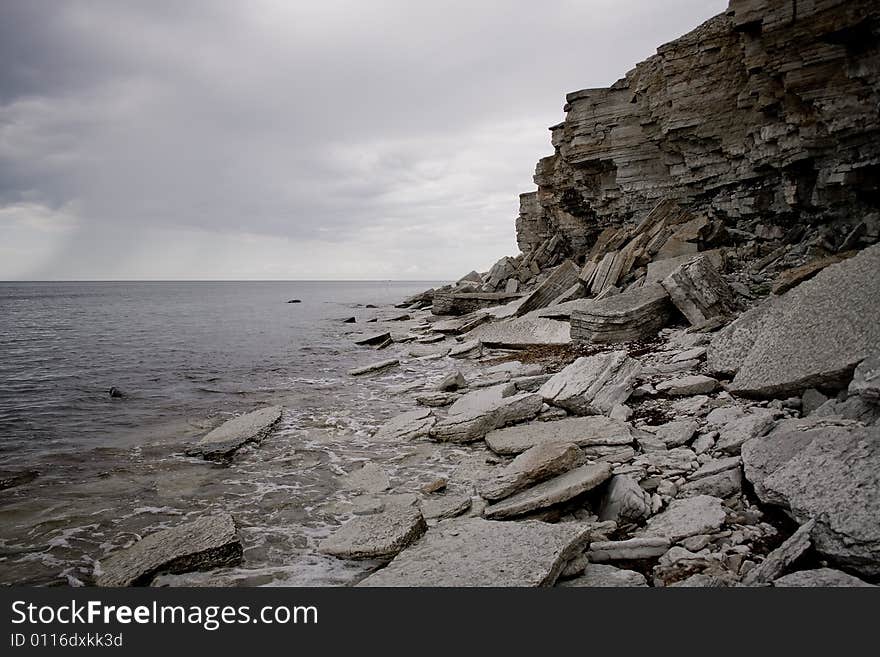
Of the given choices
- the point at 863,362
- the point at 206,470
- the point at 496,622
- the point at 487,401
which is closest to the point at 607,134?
the point at 487,401

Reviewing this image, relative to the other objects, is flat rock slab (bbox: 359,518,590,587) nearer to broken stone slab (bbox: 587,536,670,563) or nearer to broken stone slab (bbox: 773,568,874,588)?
broken stone slab (bbox: 587,536,670,563)

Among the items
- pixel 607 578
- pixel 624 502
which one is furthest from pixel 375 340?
pixel 607 578

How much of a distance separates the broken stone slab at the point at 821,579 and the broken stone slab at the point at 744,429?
2127 millimetres

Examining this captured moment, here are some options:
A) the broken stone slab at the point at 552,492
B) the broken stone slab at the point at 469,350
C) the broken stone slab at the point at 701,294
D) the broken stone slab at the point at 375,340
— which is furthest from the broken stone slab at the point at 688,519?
the broken stone slab at the point at 375,340

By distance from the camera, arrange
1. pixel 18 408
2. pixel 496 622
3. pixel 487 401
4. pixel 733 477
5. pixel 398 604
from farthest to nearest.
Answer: pixel 18 408
pixel 487 401
pixel 733 477
pixel 398 604
pixel 496 622

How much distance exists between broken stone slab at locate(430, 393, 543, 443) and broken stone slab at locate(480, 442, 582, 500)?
205cm

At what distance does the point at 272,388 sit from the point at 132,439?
459 centimetres

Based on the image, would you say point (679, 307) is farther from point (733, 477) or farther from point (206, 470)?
point (206, 470)

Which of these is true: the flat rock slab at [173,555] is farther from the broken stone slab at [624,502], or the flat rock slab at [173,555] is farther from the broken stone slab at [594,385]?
the broken stone slab at [594,385]

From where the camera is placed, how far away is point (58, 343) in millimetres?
24562

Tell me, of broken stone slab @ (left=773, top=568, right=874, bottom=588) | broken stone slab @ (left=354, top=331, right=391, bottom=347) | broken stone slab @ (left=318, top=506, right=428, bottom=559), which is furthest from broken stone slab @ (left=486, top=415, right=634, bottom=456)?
broken stone slab @ (left=354, top=331, right=391, bottom=347)

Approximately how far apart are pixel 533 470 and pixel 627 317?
24.8ft

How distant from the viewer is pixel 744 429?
17.6 ft

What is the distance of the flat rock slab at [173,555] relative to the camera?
4438 millimetres
